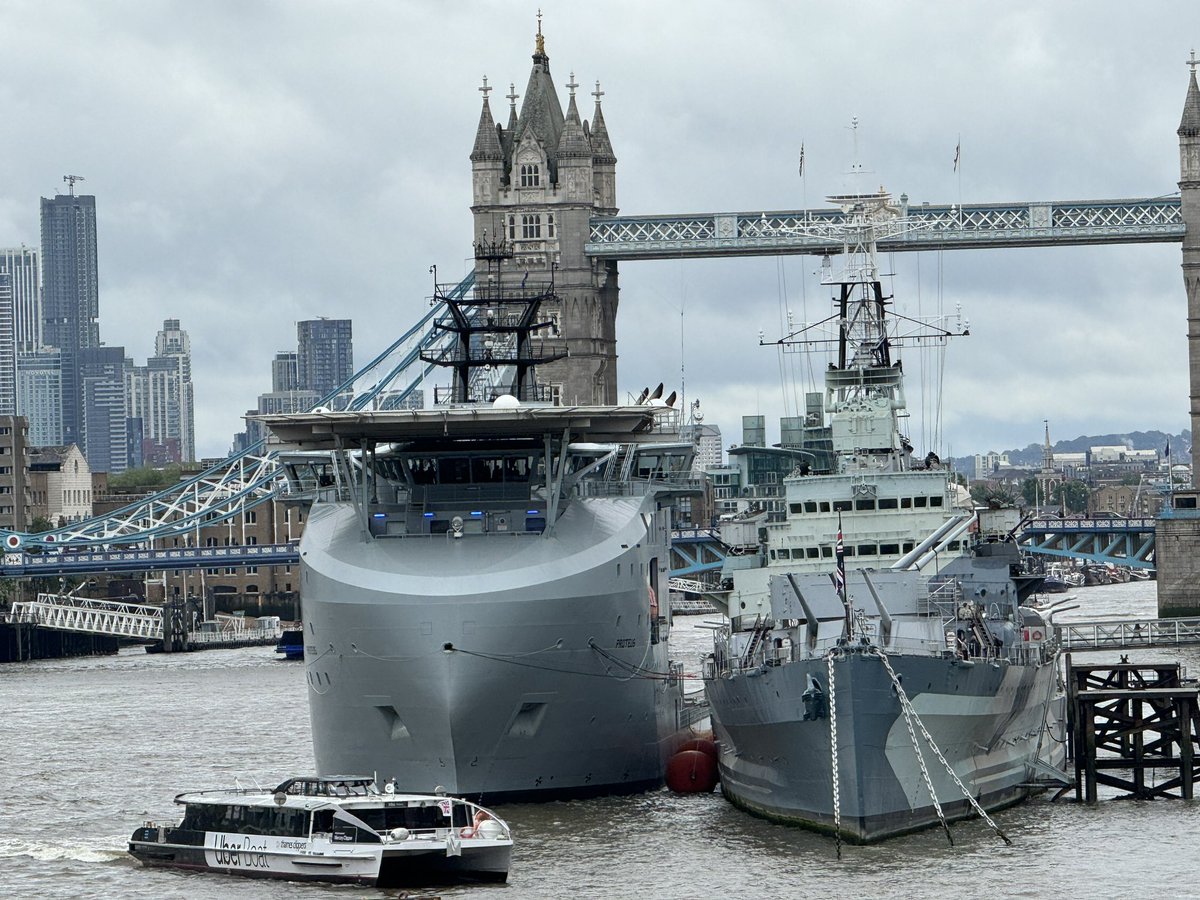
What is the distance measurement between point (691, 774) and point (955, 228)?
85.3 m

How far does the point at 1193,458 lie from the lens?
467ft

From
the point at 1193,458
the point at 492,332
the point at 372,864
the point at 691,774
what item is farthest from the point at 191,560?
the point at 372,864

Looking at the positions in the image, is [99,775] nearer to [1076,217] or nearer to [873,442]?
[873,442]

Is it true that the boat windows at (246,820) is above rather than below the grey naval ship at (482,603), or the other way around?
below

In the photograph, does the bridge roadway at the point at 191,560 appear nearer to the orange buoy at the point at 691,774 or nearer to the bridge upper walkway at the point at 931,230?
the bridge upper walkway at the point at 931,230

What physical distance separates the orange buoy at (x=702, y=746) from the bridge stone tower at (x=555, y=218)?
264ft

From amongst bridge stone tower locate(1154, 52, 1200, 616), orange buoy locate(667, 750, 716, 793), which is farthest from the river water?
bridge stone tower locate(1154, 52, 1200, 616)

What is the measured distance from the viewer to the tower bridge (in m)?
140

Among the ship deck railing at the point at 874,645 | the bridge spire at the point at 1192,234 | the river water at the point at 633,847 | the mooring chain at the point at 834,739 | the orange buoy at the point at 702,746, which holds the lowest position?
the river water at the point at 633,847

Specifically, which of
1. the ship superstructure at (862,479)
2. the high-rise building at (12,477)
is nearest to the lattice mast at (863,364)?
the ship superstructure at (862,479)

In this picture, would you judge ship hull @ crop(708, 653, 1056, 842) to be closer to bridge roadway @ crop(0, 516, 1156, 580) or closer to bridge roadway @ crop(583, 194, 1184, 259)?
bridge roadway @ crop(0, 516, 1156, 580)

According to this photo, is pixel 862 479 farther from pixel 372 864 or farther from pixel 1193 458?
pixel 1193 458

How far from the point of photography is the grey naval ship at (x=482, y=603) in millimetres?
52594

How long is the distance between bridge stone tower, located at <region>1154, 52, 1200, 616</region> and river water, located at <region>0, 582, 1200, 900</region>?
233 feet
